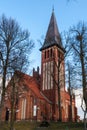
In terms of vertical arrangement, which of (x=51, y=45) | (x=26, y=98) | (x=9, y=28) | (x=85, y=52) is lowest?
(x=26, y=98)

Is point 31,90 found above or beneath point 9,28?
beneath

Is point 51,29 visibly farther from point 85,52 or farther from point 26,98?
point 85,52

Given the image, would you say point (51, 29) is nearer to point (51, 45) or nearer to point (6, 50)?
point (51, 45)

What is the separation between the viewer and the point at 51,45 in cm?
4675

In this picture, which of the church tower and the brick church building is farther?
the church tower

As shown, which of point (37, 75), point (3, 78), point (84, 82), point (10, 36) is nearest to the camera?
point (3, 78)

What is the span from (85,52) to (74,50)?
183cm

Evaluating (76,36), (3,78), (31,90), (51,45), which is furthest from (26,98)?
(3,78)

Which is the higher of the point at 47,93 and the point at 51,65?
the point at 51,65

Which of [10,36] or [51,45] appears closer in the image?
[10,36]

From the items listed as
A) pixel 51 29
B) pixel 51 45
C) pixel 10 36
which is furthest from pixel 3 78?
pixel 51 29

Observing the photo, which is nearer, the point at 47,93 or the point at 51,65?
the point at 47,93

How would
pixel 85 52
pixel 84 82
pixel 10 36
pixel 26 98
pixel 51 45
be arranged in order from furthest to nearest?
pixel 51 45
pixel 26 98
pixel 85 52
pixel 84 82
pixel 10 36

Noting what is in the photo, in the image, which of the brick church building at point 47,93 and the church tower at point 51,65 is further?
the church tower at point 51,65
